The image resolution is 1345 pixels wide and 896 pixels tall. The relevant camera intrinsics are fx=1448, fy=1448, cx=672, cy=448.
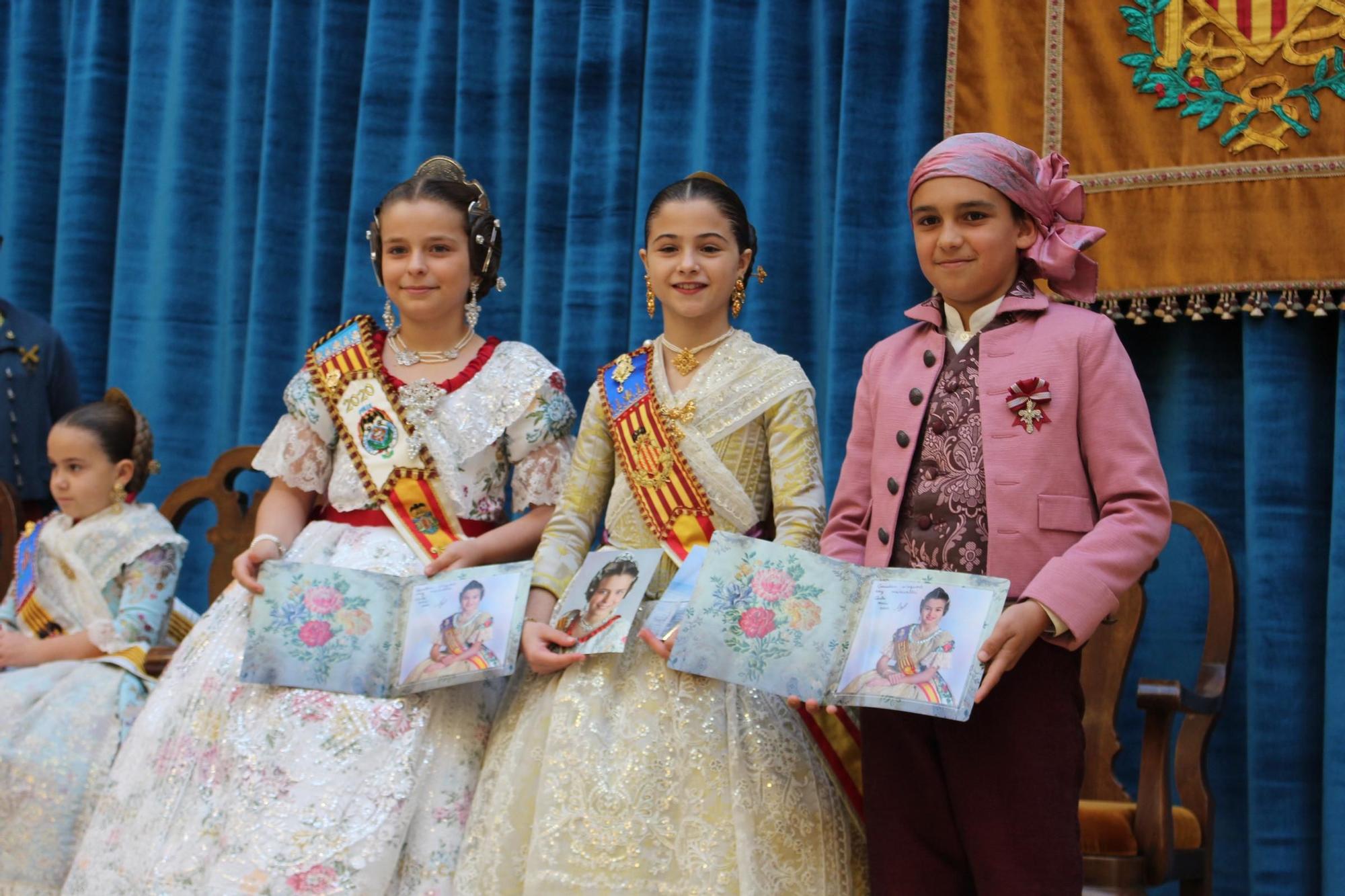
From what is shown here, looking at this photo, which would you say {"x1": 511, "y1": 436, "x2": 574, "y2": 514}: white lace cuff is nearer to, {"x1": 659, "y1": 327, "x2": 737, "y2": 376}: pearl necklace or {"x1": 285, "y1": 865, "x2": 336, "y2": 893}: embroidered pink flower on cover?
{"x1": 659, "y1": 327, "x2": 737, "y2": 376}: pearl necklace

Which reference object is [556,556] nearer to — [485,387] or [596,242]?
[485,387]

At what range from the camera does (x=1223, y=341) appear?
284 cm

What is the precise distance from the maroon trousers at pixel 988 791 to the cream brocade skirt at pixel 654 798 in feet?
0.38

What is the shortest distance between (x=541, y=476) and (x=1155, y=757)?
113 centimetres

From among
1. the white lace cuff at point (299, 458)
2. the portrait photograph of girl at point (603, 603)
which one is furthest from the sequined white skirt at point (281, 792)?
the white lace cuff at point (299, 458)

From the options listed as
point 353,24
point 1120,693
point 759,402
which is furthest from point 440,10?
point 1120,693

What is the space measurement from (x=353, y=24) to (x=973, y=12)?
1.58m

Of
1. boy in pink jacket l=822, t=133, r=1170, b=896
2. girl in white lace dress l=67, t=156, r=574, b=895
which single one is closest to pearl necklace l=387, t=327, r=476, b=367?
girl in white lace dress l=67, t=156, r=574, b=895

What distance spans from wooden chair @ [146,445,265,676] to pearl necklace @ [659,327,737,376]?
114cm

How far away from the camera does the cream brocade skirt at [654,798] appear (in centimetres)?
199

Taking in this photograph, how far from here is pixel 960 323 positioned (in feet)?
6.91

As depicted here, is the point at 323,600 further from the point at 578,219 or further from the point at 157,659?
the point at 578,219

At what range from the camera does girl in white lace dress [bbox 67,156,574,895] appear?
2111 mm

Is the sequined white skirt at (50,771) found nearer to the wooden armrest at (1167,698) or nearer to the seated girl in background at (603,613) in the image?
the seated girl in background at (603,613)
